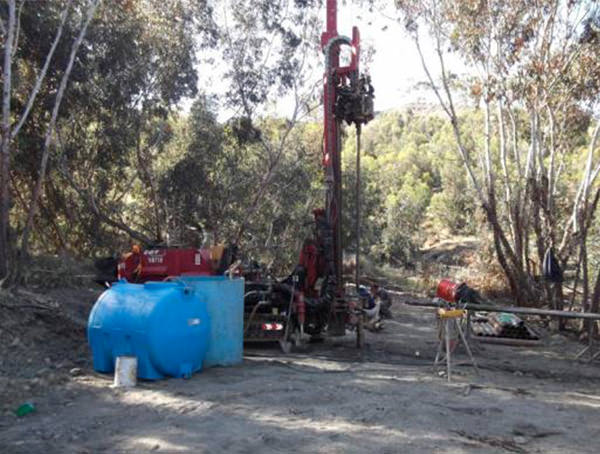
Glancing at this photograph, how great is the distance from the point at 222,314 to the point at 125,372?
5.37 ft

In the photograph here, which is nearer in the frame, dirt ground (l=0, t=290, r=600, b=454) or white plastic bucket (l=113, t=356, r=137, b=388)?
dirt ground (l=0, t=290, r=600, b=454)

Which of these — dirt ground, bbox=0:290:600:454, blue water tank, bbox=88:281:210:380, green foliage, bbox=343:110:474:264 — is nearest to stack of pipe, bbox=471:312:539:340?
dirt ground, bbox=0:290:600:454

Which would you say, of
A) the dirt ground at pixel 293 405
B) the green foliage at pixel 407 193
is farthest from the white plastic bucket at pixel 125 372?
the green foliage at pixel 407 193

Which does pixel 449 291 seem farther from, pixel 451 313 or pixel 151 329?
pixel 151 329

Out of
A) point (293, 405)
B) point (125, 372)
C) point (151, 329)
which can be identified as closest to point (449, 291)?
point (293, 405)

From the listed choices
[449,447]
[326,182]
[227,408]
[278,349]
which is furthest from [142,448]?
[326,182]

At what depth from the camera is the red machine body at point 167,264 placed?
988 centimetres

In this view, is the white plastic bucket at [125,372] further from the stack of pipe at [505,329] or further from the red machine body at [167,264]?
the stack of pipe at [505,329]

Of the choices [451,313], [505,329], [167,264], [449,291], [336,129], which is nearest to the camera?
[451,313]

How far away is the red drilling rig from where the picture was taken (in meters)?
9.98

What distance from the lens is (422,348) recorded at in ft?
37.2

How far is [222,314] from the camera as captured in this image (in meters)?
8.38

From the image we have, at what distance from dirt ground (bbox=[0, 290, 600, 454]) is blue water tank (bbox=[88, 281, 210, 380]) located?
0.82ft

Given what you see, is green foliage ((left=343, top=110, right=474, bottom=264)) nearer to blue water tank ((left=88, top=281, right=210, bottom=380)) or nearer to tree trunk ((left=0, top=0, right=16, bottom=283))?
tree trunk ((left=0, top=0, right=16, bottom=283))
